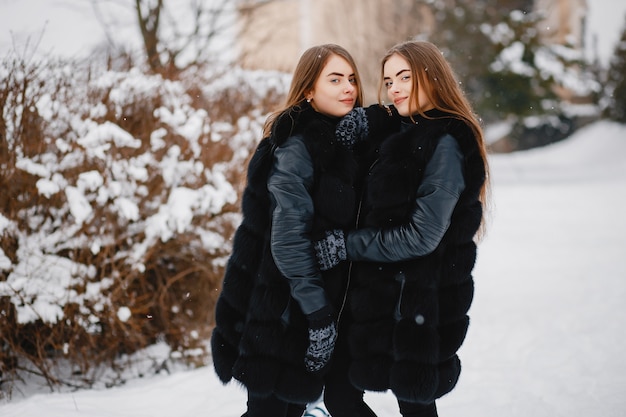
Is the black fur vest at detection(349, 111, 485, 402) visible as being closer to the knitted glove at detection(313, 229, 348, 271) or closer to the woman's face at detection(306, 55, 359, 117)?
the knitted glove at detection(313, 229, 348, 271)

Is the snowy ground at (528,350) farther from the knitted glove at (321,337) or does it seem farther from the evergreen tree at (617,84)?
the evergreen tree at (617,84)

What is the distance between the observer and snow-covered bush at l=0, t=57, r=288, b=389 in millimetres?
3840

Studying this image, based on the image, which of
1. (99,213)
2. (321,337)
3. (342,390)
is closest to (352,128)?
(321,337)

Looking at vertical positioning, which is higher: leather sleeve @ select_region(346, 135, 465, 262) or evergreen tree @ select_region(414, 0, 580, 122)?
evergreen tree @ select_region(414, 0, 580, 122)

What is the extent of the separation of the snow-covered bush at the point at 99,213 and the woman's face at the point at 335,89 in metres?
2.01

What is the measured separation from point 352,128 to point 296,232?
22.1 inches

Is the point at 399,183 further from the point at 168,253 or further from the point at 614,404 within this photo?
the point at 168,253

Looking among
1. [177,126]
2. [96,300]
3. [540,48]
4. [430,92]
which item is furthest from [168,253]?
[540,48]

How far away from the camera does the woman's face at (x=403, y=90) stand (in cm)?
233

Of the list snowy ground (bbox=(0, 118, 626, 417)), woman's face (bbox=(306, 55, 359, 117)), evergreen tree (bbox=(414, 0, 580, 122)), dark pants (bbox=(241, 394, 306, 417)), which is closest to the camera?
dark pants (bbox=(241, 394, 306, 417))

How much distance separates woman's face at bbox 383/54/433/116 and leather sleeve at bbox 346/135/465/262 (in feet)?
0.85

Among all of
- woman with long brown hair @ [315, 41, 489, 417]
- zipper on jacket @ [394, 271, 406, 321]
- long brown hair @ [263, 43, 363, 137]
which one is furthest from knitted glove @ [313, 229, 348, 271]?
long brown hair @ [263, 43, 363, 137]

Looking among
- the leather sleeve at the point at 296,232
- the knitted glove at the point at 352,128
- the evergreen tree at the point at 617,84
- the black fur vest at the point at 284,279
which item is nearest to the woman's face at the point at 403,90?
the knitted glove at the point at 352,128

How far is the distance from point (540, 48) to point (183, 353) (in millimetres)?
18910
